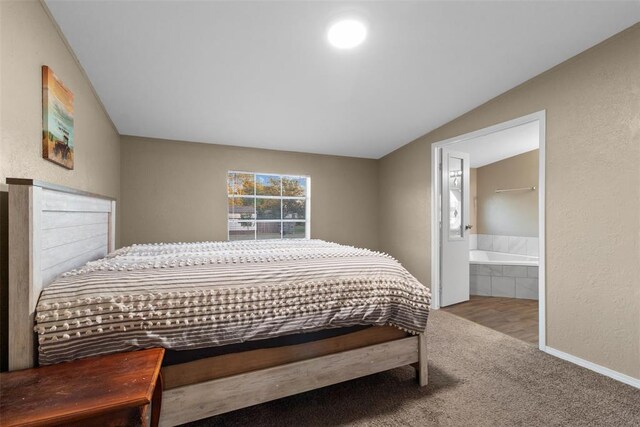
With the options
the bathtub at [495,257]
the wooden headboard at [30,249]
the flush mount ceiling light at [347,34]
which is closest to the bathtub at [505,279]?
the bathtub at [495,257]

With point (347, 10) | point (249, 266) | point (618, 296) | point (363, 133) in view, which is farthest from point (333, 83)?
point (618, 296)

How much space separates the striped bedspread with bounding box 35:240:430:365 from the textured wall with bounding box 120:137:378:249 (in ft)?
6.33

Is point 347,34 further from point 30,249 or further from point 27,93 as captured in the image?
point 30,249

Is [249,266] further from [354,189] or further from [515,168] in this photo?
[515,168]

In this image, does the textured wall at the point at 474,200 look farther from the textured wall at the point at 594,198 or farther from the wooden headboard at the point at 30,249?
the wooden headboard at the point at 30,249

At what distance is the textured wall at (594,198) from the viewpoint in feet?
6.15

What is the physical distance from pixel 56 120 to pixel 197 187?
1.92 metres

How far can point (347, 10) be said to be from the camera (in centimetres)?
168

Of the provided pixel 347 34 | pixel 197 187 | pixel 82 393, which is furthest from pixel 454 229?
pixel 82 393

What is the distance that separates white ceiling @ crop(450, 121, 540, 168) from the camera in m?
3.68

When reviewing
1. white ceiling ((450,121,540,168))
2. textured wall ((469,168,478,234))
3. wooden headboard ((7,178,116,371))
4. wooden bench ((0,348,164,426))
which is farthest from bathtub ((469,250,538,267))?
wooden headboard ((7,178,116,371))

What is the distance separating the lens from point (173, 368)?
1330 millimetres

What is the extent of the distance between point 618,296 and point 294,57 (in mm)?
2830

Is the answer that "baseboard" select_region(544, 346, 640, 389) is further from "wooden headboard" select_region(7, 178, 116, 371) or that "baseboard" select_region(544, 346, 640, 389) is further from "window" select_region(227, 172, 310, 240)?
"wooden headboard" select_region(7, 178, 116, 371)
